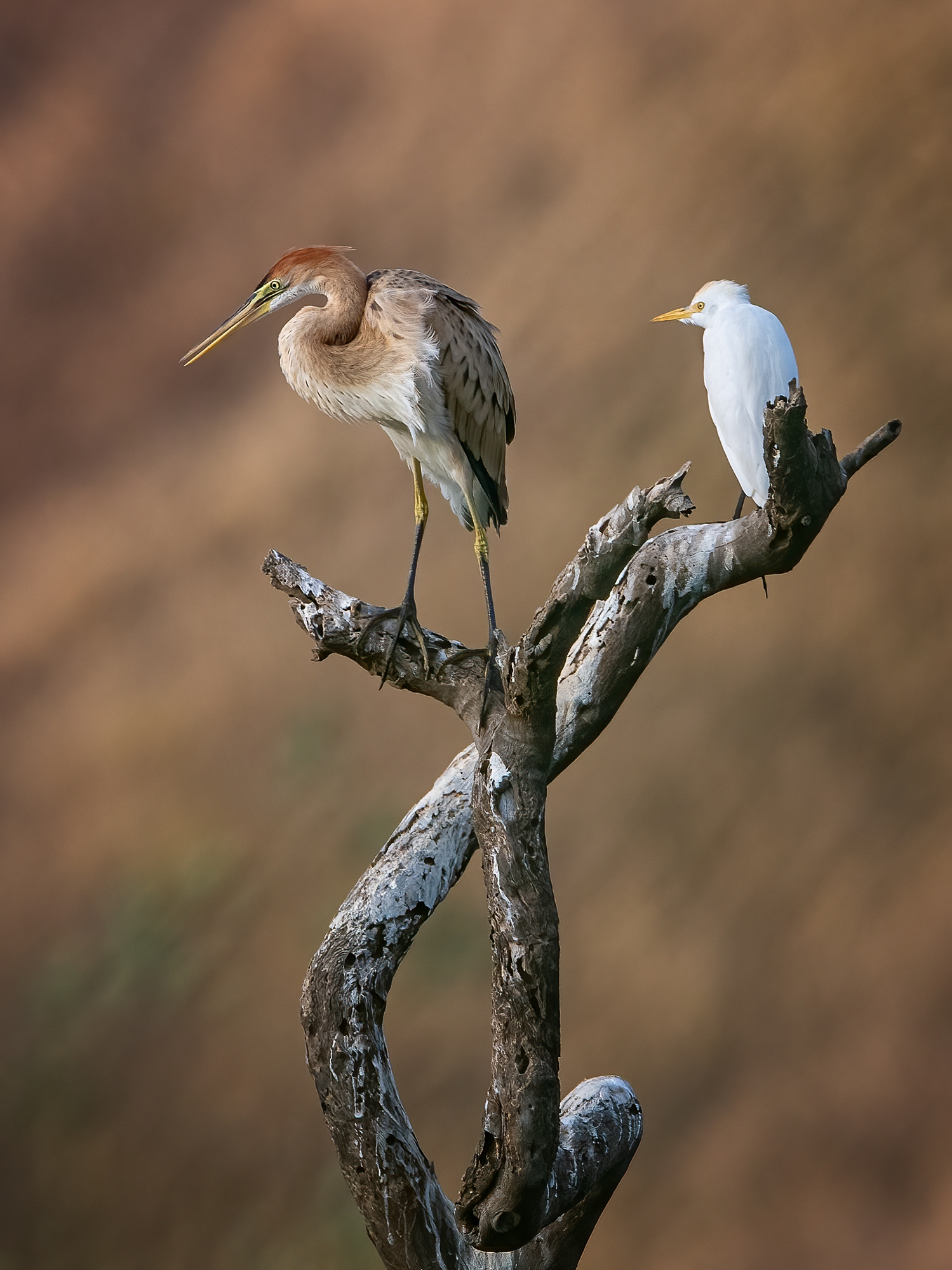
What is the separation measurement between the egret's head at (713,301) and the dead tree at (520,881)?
789 mm

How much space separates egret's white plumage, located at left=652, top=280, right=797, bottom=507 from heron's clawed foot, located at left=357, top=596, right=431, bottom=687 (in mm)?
685

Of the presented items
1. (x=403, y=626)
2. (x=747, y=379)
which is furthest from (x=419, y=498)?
(x=747, y=379)

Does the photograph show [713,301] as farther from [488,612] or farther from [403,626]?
[403,626]

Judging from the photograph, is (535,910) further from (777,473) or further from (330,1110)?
(777,473)

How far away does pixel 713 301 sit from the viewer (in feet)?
7.66

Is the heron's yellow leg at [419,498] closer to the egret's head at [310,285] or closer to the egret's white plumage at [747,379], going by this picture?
the egret's head at [310,285]

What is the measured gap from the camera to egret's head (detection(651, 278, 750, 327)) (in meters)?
2.29

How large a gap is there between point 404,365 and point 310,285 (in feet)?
0.96

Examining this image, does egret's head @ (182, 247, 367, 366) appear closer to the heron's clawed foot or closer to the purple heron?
the purple heron

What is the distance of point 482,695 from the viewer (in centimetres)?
176

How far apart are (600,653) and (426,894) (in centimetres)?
47

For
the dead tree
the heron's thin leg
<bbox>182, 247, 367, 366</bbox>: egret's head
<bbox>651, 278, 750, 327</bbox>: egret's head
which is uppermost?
Result: <bbox>182, 247, 367, 366</bbox>: egret's head

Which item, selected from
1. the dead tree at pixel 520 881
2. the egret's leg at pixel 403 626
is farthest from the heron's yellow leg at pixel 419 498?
the dead tree at pixel 520 881

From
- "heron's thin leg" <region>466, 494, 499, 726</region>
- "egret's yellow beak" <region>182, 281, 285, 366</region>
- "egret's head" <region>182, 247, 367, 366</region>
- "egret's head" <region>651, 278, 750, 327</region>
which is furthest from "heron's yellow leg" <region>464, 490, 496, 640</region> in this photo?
"egret's head" <region>651, 278, 750, 327</region>
